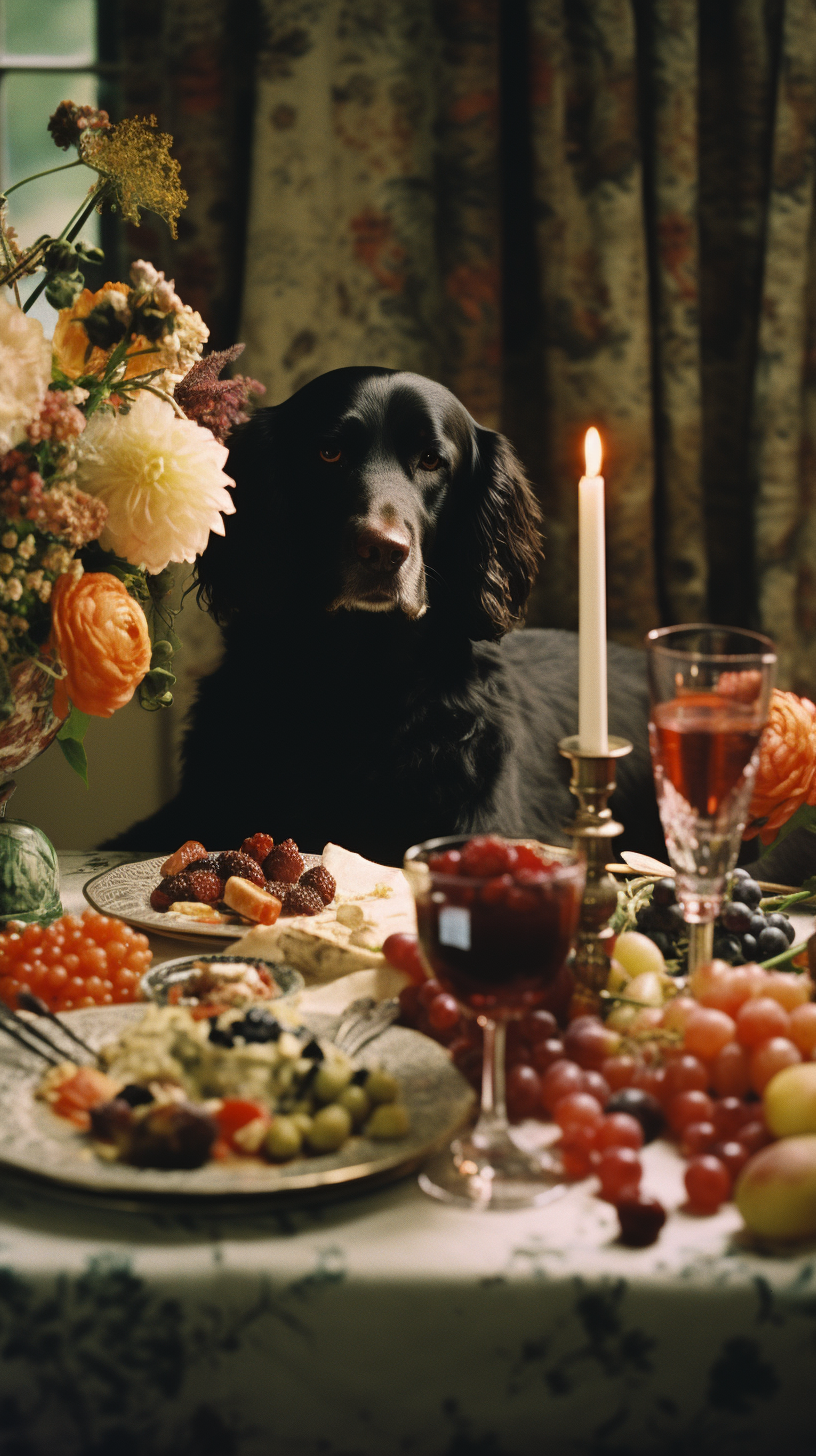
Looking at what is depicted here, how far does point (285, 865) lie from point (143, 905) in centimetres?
15

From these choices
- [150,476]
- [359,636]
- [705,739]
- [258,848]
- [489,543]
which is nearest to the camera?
[705,739]

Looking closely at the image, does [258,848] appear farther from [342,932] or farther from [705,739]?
[705,739]

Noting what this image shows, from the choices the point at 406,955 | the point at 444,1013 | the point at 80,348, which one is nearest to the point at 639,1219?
the point at 444,1013

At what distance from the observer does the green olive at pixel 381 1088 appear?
2.35ft

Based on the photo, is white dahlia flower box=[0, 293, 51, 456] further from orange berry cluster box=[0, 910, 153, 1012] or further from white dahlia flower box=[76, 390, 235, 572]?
orange berry cluster box=[0, 910, 153, 1012]

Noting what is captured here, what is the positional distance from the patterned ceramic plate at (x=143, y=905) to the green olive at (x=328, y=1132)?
1.47ft

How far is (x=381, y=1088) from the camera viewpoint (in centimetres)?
72

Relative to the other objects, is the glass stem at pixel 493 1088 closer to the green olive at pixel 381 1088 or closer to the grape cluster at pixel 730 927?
the green olive at pixel 381 1088

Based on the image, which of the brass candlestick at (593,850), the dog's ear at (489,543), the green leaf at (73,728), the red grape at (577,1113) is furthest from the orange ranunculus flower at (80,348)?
the dog's ear at (489,543)

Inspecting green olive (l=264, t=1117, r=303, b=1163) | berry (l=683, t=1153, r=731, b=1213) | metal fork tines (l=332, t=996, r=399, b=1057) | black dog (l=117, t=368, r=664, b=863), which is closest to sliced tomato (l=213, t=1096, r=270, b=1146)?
green olive (l=264, t=1117, r=303, b=1163)

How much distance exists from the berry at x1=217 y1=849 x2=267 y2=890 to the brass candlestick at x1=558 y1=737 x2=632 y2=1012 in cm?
41

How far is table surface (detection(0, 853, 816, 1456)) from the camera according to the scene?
2.03 feet

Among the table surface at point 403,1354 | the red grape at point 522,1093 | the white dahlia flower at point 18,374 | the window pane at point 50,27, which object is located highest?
the window pane at point 50,27

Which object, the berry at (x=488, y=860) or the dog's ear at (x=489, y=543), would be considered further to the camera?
the dog's ear at (x=489, y=543)
